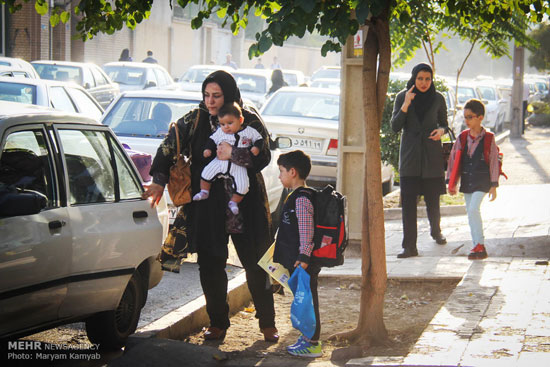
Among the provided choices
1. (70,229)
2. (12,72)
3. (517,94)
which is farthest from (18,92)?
(517,94)

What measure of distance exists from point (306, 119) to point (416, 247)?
4.97 metres

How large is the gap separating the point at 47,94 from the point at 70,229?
6643 millimetres

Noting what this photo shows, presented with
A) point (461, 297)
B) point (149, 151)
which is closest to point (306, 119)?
point (149, 151)

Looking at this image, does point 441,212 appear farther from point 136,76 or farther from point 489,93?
point 489,93

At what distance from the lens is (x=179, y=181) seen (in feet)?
19.4

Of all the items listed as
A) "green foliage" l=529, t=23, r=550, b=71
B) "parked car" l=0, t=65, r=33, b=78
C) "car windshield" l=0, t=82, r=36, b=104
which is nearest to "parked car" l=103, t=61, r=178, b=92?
"parked car" l=0, t=65, r=33, b=78

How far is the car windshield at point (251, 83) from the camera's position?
25.1 meters

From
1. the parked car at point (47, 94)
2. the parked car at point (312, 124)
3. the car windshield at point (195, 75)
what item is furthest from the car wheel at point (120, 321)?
the car windshield at point (195, 75)

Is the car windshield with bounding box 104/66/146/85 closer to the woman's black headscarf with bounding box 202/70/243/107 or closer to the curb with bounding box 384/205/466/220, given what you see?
the curb with bounding box 384/205/466/220

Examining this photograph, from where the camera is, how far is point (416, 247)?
8977mm

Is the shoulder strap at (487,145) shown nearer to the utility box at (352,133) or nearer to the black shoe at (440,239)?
the black shoe at (440,239)

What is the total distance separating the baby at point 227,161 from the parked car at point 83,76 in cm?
1385

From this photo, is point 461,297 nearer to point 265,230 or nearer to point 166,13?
point 265,230

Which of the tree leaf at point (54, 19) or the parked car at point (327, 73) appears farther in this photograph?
the parked car at point (327, 73)
